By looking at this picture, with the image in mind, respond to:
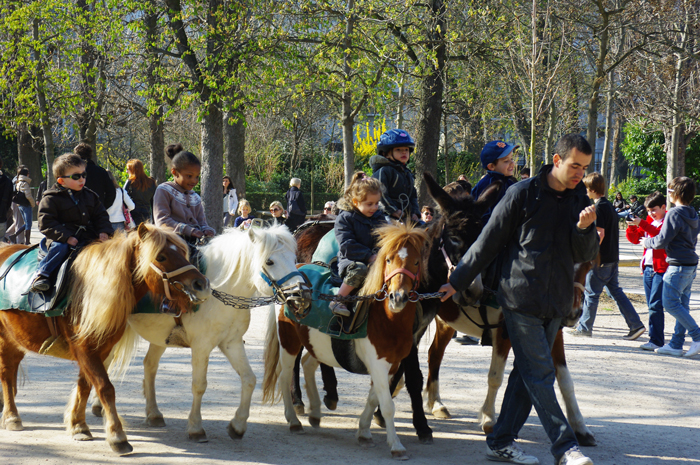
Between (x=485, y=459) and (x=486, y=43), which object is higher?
(x=486, y=43)

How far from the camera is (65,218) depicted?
4973 mm

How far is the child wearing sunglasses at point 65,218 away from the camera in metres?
4.75

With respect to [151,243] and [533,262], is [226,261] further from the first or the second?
[533,262]

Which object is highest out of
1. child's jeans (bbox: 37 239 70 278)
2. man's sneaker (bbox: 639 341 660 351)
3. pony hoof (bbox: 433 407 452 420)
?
child's jeans (bbox: 37 239 70 278)

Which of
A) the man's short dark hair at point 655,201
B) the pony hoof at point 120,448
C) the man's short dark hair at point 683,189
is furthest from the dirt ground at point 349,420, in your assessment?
the man's short dark hair at point 655,201

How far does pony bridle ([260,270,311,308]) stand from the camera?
4.41 m

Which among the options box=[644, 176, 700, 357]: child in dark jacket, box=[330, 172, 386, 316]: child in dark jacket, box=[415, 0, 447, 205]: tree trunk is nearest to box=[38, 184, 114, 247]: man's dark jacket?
box=[330, 172, 386, 316]: child in dark jacket

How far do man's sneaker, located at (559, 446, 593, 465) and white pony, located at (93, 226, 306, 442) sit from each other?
7.01 feet

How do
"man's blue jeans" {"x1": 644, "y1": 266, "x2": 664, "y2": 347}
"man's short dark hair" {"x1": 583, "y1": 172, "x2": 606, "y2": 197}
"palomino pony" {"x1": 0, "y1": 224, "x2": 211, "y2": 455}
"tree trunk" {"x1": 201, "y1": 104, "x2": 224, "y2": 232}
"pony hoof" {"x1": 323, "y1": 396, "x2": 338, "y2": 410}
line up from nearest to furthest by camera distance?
"palomino pony" {"x1": 0, "y1": 224, "x2": 211, "y2": 455} < "pony hoof" {"x1": 323, "y1": 396, "x2": 338, "y2": 410} < "man's short dark hair" {"x1": 583, "y1": 172, "x2": 606, "y2": 197} < "man's blue jeans" {"x1": 644, "y1": 266, "x2": 664, "y2": 347} < "tree trunk" {"x1": 201, "y1": 104, "x2": 224, "y2": 232}

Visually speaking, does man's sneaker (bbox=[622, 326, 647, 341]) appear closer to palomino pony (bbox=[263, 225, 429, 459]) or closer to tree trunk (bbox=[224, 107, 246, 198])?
palomino pony (bbox=[263, 225, 429, 459])

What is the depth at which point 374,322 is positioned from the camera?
467 centimetres

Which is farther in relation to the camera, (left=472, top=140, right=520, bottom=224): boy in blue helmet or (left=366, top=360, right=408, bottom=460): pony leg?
(left=472, top=140, right=520, bottom=224): boy in blue helmet

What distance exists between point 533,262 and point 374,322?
1199mm

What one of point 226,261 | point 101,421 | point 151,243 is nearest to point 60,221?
point 151,243
